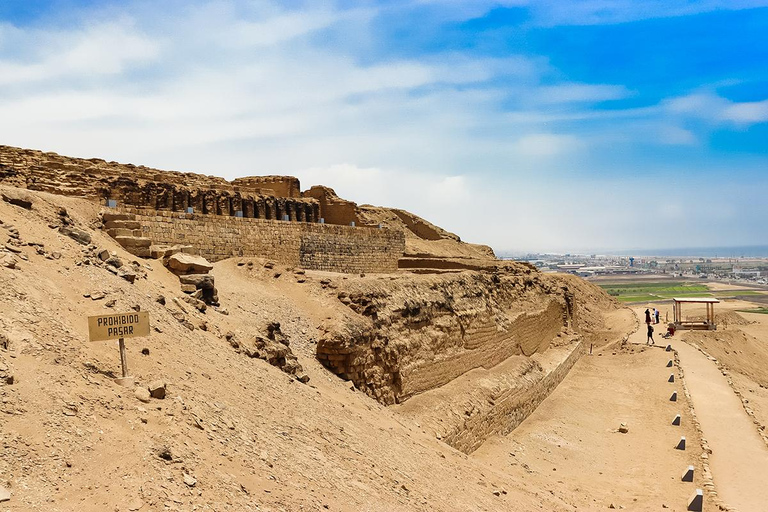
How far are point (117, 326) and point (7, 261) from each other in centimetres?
238

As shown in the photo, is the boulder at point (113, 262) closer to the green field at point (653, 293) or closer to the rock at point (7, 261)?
the rock at point (7, 261)

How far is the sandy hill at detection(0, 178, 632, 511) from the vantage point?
4945 millimetres

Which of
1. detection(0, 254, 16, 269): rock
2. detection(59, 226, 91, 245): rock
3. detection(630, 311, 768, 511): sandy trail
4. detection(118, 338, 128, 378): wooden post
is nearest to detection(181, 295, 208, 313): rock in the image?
detection(59, 226, 91, 245): rock

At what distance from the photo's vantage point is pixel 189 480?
500cm

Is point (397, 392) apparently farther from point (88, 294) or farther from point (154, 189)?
point (154, 189)

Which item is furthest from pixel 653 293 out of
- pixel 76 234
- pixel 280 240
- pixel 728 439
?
pixel 76 234

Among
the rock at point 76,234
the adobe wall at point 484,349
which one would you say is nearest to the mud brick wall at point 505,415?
the adobe wall at point 484,349

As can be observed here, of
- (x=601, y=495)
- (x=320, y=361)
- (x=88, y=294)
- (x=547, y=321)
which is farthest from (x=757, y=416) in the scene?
(x=88, y=294)

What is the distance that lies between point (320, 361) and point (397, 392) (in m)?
2.24

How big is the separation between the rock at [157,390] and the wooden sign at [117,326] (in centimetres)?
57

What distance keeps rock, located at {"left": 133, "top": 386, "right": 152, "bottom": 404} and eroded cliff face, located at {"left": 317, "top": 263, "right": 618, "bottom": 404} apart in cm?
574

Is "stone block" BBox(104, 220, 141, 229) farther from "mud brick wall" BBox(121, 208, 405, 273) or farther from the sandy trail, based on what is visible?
the sandy trail

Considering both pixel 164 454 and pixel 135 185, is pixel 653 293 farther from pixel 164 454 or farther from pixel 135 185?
pixel 164 454

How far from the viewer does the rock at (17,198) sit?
10.0 meters
